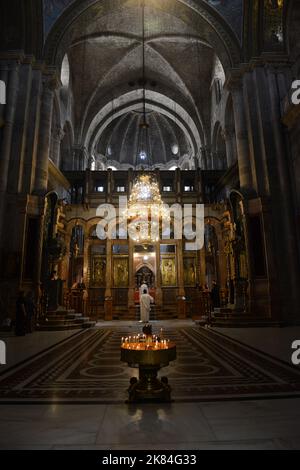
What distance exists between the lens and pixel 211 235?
18.9 metres

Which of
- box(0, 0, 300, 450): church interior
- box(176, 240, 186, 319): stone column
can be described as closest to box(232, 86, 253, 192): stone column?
box(0, 0, 300, 450): church interior

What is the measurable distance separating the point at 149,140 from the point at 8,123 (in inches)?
852

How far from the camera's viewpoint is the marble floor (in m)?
2.08

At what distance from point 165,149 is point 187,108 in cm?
→ 799

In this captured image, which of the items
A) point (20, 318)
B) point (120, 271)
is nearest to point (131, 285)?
point (120, 271)

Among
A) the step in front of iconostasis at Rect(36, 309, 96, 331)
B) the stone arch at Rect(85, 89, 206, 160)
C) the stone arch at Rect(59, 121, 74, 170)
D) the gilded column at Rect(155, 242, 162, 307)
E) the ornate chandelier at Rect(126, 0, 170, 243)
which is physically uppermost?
the stone arch at Rect(85, 89, 206, 160)

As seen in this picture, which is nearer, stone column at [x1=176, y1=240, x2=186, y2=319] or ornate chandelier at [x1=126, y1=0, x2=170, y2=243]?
ornate chandelier at [x1=126, y1=0, x2=170, y2=243]

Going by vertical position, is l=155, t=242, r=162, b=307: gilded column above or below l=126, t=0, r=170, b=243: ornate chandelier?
below

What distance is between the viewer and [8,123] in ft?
34.5

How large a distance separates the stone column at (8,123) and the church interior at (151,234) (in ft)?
0.23

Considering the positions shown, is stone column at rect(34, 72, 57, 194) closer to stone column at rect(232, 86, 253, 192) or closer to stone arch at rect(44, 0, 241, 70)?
stone arch at rect(44, 0, 241, 70)

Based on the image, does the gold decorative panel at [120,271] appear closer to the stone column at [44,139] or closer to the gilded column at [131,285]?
the gilded column at [131,285]

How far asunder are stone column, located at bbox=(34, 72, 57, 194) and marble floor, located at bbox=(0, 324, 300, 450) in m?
9.36

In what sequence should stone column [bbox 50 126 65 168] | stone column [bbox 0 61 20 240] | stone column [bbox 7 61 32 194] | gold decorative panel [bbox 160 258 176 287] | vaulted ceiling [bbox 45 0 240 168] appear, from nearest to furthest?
stone column [bbox 0 61 20 240]
stone column [bbox 7 61 32 194]
vaulted ceiling [bbox 45 0 240 168]
stone column [bbox 50 126 65 168]
gold decorative panel [bbox 160 258 176 287]
